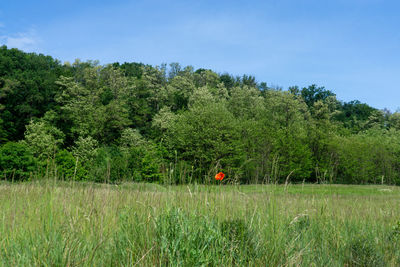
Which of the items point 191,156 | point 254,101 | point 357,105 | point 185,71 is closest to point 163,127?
point 191,156

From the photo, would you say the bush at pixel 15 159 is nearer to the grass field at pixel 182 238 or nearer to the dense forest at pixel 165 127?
the dense forest at pixel 165 127

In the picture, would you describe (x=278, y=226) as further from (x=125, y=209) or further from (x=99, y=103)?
(x=99, y=103)

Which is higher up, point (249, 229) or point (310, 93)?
point (310, 93)

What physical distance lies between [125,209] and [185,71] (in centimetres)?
6852

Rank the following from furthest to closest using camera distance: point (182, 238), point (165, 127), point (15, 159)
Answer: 1. point (165, 127)
2. point (15, 159)
3. point (182, 238)

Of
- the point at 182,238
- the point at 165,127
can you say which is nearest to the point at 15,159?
the point at 165,127

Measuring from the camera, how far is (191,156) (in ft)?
119

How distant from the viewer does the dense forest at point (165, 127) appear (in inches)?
1332

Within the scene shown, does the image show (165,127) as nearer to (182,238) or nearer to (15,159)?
(15,159)

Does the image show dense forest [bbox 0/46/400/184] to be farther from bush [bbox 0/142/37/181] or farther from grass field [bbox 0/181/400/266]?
grass field [bbox 0/181/400/266]

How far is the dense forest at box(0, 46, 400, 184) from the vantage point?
33.8m

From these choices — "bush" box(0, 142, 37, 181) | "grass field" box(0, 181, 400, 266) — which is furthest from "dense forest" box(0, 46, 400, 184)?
"grass field" box(0, 181, 400, 266)

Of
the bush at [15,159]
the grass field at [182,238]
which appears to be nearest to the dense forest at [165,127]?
the bush at [15,159]

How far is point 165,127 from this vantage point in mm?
43219
